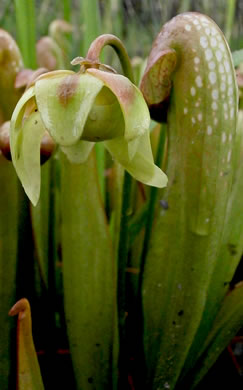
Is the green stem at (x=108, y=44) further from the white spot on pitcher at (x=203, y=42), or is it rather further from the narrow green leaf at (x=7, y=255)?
the narrow green leaf at (x=7, y=255)

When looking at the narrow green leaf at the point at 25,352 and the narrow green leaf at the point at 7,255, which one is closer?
the narrow green leaf at the point at 25,352

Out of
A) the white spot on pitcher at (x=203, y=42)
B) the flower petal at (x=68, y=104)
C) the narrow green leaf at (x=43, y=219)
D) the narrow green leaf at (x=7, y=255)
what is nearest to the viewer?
the flower petal at (x=68, y=104)

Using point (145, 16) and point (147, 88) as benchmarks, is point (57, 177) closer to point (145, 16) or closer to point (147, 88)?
point (147, 88)

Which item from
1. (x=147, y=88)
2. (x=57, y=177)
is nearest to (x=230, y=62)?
(x=147, y=88)

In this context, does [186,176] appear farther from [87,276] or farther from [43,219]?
[43,219]

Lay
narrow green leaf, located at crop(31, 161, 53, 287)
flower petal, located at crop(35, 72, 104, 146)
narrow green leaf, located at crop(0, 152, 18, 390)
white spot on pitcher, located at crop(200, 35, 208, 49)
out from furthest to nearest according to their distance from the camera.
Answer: narrow green leaf, located at crop(31, 161, 53, 287) → narrow green leaf, located at crop(0, 152, 18, 390) → white spot on pitcher, located at crop(200, 35, 208, 49) → flower petal, located at crop(35, 72, 104, 146)

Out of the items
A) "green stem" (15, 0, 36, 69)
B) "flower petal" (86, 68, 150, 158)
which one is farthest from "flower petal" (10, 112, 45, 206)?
"green stem" (15, 0, 36, 69)

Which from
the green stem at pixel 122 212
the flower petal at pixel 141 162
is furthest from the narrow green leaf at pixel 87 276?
the flower petal at pixel 141 162

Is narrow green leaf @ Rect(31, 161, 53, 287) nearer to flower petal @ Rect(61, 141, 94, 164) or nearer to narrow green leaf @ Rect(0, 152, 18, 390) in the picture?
narrow green leaf @ Rect(0, 152, 18, 390)
